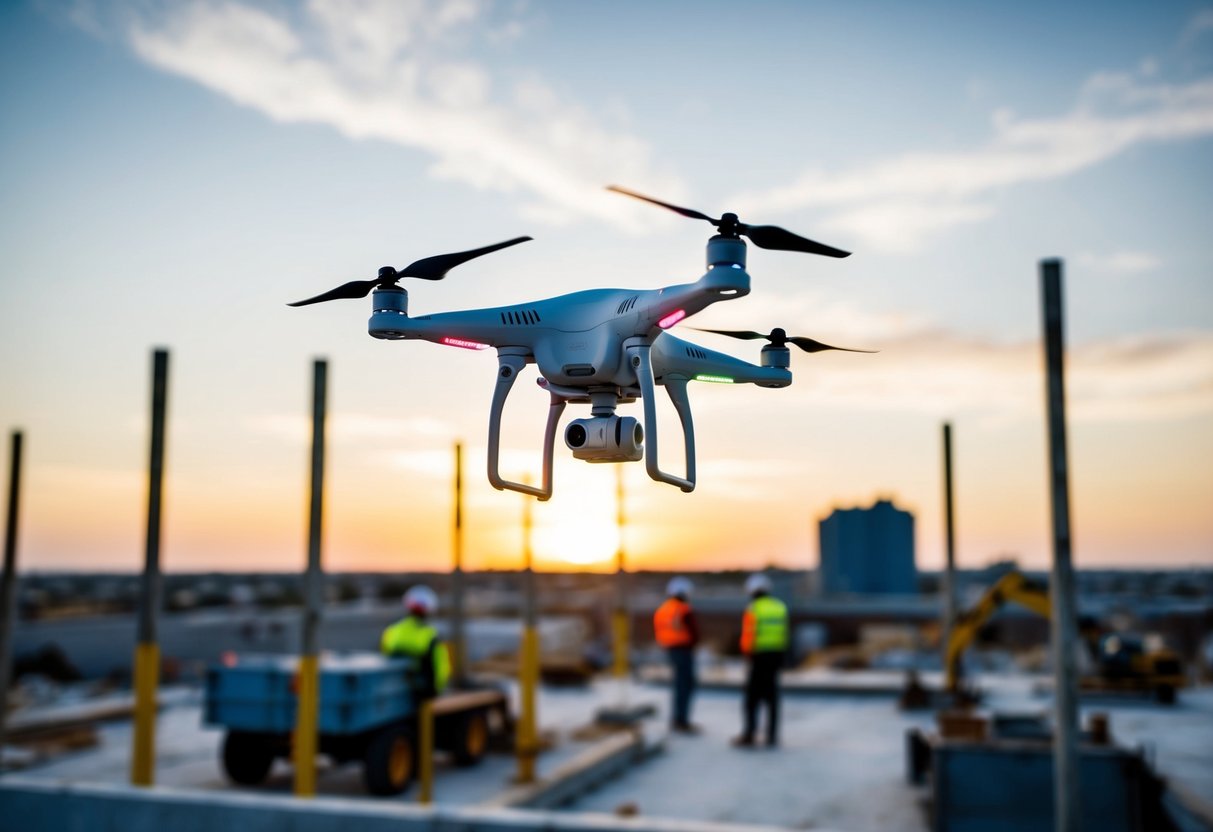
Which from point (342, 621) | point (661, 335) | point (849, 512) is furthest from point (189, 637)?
point (661, 335)

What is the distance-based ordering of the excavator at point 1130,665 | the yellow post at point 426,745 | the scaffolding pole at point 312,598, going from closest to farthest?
the scaffolding pole at point 312,598 → the yellow post at point 426,745 → the excavator at point 1130,665

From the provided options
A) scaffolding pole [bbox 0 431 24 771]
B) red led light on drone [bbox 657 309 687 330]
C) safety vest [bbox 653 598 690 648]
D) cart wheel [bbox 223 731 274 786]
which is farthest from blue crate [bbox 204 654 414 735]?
red led light on drone [bbox 657 309 687 330]

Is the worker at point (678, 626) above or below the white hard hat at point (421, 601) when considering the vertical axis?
below

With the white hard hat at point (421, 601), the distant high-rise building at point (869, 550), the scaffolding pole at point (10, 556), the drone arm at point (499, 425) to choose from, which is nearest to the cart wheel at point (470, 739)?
the white hard hat at point (421, 601)

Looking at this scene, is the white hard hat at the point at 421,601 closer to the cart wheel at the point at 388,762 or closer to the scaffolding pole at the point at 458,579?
the scaffolding pole at the point at 458,579

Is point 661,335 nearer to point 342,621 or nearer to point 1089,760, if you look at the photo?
point 1089,760

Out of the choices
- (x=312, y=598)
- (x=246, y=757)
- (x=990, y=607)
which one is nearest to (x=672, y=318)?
(x=312, y=598)

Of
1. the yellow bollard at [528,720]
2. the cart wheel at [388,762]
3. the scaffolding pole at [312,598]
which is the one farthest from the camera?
the yellow bollard at [528,720]

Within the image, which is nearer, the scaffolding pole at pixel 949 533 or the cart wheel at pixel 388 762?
the cart wheel at pixel 388 762
